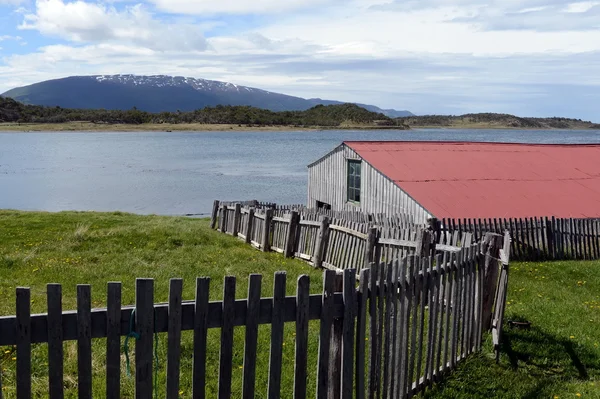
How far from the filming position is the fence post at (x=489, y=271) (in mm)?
8445

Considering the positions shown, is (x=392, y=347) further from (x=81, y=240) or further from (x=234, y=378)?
(x=81, y=240)

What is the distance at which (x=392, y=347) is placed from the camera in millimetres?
5957

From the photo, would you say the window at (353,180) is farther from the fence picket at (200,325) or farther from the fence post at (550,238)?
the fence picket at (200,325)

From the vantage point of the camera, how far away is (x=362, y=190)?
78.0 feet

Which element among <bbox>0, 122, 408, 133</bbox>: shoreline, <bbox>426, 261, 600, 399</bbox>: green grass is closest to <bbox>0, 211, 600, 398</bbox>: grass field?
<bbox>426, 261, 600, 399</bbox>: green grass

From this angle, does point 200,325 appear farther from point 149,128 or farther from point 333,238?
point 149,128

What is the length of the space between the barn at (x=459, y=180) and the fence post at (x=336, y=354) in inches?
575

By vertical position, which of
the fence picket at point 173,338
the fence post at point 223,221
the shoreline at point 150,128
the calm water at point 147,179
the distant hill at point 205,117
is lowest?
the calm water at point 147,179

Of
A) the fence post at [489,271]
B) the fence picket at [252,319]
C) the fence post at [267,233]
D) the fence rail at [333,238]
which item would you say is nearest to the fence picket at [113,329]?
the fence picket at [252,319]

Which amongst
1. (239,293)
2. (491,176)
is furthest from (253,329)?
(491,176)

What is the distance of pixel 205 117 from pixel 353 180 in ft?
545

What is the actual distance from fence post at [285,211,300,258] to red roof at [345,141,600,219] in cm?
502

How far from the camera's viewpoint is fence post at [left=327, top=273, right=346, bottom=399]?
5.09 metres

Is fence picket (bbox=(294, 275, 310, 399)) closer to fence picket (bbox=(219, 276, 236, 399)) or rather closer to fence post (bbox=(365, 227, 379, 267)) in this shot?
fence picket (bbox=(219, 276, 236, 399))
